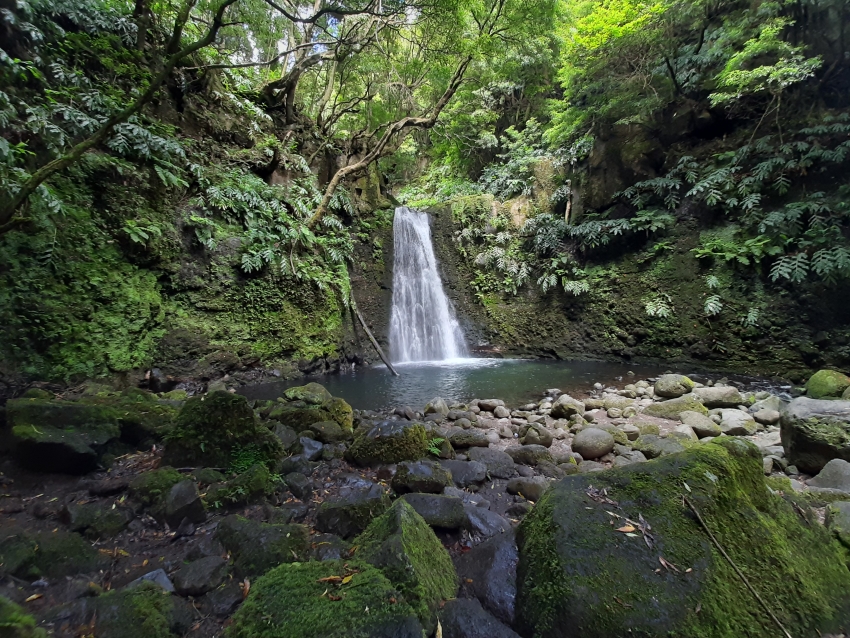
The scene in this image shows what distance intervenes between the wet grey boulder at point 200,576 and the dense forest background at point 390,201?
13.2ft

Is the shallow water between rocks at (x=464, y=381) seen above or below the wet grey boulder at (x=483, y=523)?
below

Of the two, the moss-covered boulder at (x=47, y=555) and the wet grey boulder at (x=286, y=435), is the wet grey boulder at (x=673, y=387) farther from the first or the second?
the moss-covered boulder at (x=47, y=555)

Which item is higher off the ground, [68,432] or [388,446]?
[68,432]

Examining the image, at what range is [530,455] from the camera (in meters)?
3.73

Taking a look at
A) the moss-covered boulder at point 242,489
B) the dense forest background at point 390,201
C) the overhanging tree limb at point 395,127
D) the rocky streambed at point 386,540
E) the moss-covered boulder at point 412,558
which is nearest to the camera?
the rocky streambed at point 386,540

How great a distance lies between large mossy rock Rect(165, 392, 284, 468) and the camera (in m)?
2.88

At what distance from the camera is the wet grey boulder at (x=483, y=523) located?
220cm

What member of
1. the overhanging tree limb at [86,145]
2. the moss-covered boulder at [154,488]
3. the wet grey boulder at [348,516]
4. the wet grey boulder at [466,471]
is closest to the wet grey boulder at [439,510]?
the wet grey boulder at [348,516]

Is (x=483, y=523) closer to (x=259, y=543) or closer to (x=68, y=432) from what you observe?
(x=259, y=543)

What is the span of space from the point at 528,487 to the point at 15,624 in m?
2.82

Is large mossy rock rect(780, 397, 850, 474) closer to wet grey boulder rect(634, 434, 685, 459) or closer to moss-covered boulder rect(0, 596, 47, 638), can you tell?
wet grey boulder rect(634, 434, 685, 459)

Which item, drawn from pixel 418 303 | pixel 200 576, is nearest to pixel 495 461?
pixel 200 576

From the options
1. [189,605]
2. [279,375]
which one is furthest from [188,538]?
[279,375]

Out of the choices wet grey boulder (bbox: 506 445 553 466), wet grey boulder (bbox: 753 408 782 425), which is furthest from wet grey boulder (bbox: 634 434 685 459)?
wet grey boulder (bbox: 753 408 782 425)
